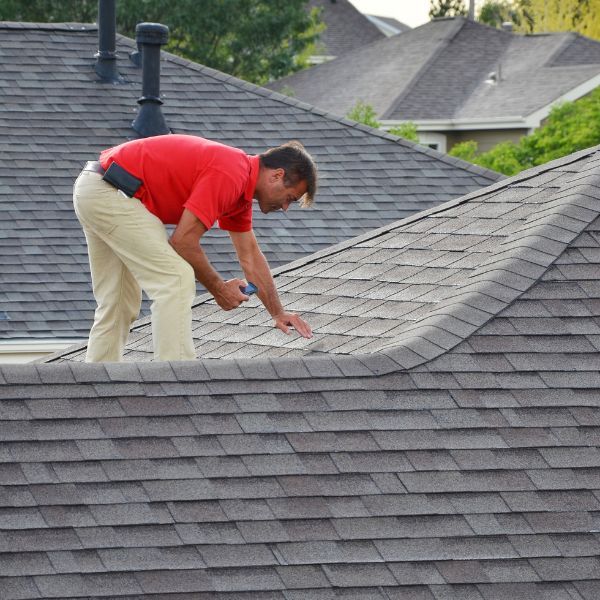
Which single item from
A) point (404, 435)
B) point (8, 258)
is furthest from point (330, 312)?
point (8, 258)

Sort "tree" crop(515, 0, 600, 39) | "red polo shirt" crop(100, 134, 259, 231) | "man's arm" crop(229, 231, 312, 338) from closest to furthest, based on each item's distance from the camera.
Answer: "red polo shirt" crop(100, 134, 259, 231), "man's arm" crop(229, 231, 312, 338), "tree" crop(515, 0, 600, 39)

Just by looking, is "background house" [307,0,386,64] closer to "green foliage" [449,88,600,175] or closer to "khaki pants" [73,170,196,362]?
"green foliage" [449,88,600,175]

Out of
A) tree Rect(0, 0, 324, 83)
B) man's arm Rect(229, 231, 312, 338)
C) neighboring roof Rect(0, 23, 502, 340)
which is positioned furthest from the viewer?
tree Rect(0, 0, 324, 83)

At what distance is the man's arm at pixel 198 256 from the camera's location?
22.9 ft

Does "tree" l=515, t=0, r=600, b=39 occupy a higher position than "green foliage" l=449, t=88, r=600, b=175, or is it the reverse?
"green foliage" l=449, t=88, r=600, b=175

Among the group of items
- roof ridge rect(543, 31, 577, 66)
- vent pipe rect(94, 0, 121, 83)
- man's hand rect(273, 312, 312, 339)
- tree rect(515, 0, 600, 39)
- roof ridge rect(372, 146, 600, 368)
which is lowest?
tree rect(515, 0, 600, 39)

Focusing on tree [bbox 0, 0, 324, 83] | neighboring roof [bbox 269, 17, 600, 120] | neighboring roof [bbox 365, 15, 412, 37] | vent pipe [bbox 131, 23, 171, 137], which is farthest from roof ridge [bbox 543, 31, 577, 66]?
neighboring roof [bbox 365, 15, 412, 37]

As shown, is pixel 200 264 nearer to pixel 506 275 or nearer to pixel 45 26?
pixel 506 275

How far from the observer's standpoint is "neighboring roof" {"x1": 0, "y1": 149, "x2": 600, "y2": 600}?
5617 mm

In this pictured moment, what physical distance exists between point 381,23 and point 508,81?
38971 millimetres

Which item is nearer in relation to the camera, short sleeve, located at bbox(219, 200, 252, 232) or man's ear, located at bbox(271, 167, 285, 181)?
man's ear, located at bbox(271, 167, 285, 181)

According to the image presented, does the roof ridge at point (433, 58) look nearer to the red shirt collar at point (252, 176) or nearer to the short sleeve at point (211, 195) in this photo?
the red shirt collar at point (252, 176)

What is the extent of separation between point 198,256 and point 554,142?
19.6m

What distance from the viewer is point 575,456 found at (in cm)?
638
